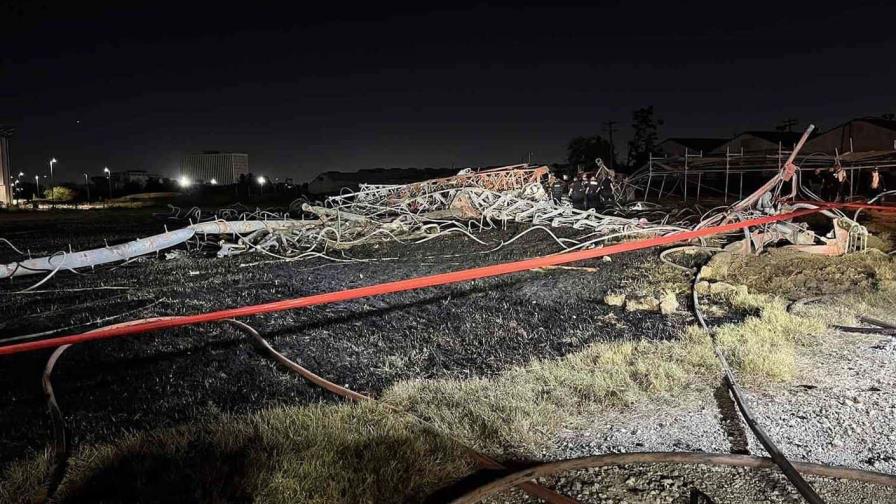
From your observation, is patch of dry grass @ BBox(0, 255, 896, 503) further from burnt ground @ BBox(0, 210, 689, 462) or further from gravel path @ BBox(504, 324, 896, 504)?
burnt ground @ BBox(0, 210, 689, 462)

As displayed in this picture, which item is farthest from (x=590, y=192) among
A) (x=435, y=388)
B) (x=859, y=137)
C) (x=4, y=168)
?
(x=4, y=168)

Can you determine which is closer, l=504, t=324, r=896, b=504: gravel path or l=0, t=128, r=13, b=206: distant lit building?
l=504, t=324, r=896, b=504: gravel path

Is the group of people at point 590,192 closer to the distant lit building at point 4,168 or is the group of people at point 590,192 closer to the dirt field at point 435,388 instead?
the dirt field at point 435,388

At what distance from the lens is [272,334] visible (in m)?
5.46

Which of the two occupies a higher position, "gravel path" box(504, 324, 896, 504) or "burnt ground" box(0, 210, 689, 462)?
"burnt ground" box(0, 210, 689, 462)

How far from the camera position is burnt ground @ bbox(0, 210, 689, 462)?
12.6 feet

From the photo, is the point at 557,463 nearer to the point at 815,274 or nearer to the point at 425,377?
the point at 425,377

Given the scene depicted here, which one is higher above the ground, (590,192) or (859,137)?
(859,137)

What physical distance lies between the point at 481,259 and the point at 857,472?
7167 millimetres

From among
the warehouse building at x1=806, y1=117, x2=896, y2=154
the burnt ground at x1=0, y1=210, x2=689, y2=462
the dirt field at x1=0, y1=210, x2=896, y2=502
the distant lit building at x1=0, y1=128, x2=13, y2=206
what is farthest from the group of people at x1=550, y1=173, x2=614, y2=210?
the distant lit building at x1=0, y1=128, x2=13, y2=206

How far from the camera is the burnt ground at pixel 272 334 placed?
3.85 m

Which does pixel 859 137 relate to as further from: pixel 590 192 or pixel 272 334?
pixel 272 334

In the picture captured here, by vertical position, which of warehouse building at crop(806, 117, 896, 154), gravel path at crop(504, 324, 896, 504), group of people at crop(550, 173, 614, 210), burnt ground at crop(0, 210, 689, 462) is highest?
warehouse building at crop(806, 117, 896, 154)

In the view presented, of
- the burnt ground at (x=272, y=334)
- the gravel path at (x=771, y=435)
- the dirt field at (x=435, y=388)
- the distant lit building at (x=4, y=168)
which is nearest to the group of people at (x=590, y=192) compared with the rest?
the burnt ground at (x=272, y=334)
